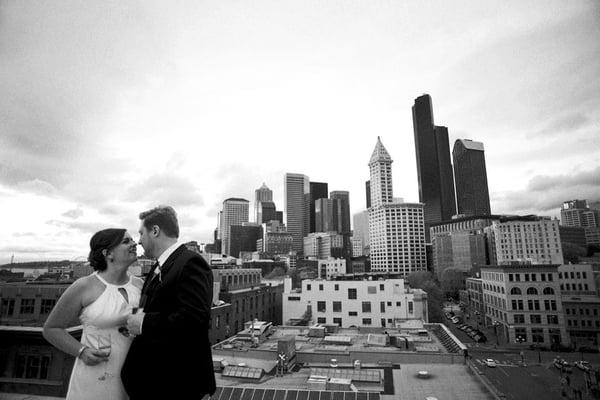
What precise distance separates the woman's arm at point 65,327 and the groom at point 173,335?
25 centimetres

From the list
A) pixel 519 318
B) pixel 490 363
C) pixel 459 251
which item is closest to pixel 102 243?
pixel 490 363

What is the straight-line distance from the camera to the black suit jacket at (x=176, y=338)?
2160 mm

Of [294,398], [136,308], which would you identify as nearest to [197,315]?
[136,308]

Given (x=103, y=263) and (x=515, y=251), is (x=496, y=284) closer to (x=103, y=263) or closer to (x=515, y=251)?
(x=103, y=263)

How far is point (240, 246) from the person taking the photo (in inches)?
6762

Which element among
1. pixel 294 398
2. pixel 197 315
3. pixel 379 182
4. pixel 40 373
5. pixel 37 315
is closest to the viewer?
pixel 197 315

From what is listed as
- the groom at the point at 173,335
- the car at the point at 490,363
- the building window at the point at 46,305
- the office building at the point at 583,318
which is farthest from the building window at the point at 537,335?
the groom at the point at 173,335

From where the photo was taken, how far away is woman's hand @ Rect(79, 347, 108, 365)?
2400mm

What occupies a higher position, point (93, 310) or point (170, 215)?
point (170, 215)

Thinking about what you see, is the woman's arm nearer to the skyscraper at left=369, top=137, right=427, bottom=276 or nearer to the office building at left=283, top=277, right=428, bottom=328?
the office building at left=283, top=277, right=428, bottom=328

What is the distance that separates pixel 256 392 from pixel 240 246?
16512 centimetres

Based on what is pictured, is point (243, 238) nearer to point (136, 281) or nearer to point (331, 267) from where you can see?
point (331, 267)

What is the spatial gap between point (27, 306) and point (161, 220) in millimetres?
26177

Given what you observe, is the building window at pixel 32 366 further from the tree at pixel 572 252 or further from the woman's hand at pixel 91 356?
the tree at pixel 572 252
